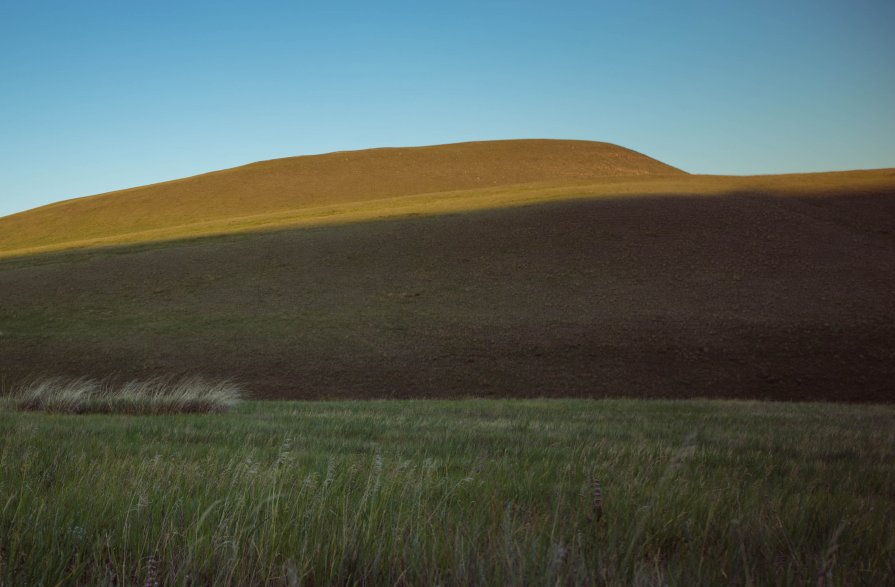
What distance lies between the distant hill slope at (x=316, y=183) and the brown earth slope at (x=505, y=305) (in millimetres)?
21947

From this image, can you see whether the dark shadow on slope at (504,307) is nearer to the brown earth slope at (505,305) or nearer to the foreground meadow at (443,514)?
the brown earth slope at (505,305)

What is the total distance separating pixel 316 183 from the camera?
262 feet

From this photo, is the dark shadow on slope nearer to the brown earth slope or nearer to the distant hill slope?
the brown earth slope

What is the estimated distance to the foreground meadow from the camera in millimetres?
1985

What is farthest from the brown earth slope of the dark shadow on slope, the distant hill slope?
the distant hill slope

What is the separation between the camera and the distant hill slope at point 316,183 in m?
69.4

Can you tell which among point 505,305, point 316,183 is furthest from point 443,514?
point 316,183

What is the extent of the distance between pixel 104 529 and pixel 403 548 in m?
1.15

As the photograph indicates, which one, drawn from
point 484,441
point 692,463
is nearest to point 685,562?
point 692,463

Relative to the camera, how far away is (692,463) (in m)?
4.82

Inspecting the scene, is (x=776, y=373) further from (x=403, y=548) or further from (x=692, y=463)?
(x=403, y=548)

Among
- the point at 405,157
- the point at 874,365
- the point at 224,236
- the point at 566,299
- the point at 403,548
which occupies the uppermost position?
the point at 405,157

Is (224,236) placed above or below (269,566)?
above

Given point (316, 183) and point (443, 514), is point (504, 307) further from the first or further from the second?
point (316, 183)
